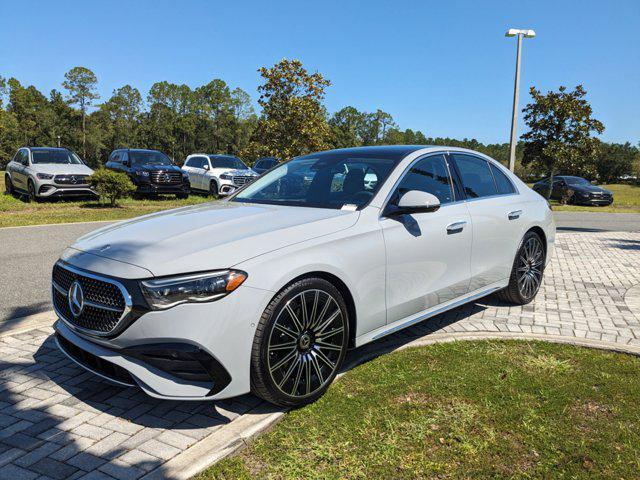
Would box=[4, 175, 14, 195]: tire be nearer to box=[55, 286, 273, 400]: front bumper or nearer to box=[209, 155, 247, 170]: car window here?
box=[209, 155, 247, 170]: car window

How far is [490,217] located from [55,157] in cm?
1644

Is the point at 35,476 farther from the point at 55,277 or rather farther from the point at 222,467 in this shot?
the point at 55,277

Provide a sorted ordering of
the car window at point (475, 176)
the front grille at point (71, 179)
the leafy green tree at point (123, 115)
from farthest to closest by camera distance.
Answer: the leafy green tree at point (123, 115), the front grille at point (71, 179), the car window at point (475, 176)

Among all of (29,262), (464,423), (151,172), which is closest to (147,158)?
(151,172)

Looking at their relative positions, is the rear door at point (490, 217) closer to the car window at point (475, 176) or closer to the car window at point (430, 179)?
the car window at point (475, 176)

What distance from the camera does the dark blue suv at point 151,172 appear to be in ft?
60.3

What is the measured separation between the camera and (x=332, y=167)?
446 centimetres

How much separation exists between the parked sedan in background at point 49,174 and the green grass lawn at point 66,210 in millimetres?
406

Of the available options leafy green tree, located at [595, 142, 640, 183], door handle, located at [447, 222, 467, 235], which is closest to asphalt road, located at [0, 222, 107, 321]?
door handle, located at [447, 222, 467, 235]

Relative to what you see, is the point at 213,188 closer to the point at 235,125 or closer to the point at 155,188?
the point at 155,188

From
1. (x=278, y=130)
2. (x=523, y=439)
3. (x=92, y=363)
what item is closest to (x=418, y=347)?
(x=523, y=439)

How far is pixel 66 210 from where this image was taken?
14.9 metres

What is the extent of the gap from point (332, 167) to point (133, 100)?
9200 cm

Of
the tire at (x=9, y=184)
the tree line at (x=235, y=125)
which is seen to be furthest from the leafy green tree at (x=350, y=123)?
the tire at (x=9, y=184)
